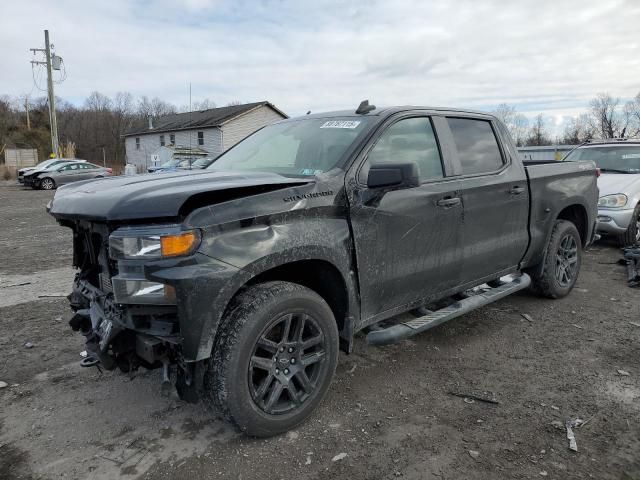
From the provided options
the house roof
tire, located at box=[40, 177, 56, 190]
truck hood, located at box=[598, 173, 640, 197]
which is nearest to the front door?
truck hood, located at box=[598, 173, 640, 197]

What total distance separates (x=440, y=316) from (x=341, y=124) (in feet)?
5.34

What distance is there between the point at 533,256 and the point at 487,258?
3.31 feet

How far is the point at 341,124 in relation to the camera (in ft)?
12.1

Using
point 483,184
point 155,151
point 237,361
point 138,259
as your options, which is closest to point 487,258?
point 483,184

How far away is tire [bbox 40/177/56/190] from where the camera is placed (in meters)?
24.1

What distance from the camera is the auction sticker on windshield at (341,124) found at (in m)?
3.60

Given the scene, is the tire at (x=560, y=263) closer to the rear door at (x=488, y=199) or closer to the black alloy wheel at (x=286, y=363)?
the rear door at (x=488, y=199)

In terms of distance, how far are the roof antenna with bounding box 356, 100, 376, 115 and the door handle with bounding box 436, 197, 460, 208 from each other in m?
0.86

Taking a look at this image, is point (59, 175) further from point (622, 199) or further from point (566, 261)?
point (566, 261)

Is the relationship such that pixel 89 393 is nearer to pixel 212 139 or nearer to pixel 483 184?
pixel 483 184

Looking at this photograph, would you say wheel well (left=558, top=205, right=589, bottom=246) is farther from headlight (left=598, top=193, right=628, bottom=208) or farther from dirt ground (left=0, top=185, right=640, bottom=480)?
headlight (left=598, top=193, right=628, bottom=208)

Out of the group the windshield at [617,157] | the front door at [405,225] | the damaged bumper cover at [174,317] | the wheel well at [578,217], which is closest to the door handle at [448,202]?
the front door at [405,225]

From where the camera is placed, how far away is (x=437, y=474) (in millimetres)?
2600

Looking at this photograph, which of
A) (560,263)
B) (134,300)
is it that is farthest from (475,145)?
(134,300)
